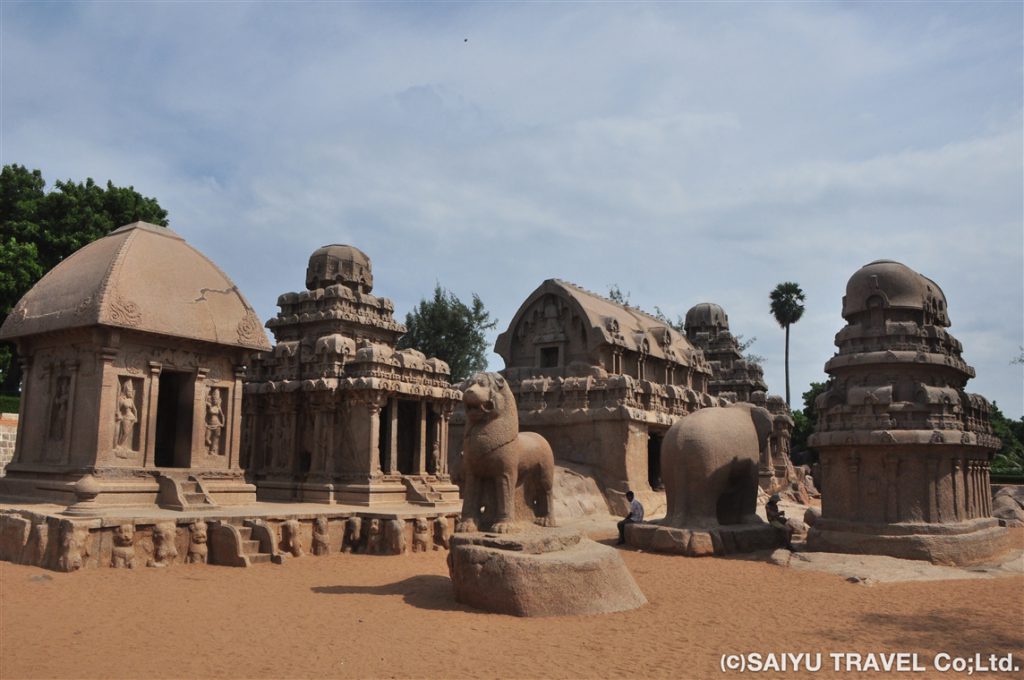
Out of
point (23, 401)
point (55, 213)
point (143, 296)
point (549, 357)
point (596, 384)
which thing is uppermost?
point (55, 213)

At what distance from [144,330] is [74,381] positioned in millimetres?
1593

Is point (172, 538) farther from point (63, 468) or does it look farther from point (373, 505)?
point (373, 505)

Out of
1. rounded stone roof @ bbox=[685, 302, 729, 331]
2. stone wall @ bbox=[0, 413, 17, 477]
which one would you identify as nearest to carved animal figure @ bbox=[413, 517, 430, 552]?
stone wall @ bbox=[0, 413, 17, 477]

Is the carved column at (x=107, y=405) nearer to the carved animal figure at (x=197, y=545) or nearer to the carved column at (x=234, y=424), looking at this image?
the carved column at (x=234, y=424)

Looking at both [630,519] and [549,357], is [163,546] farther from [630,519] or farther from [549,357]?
[549,357]

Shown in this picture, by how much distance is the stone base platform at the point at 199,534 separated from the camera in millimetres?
10867

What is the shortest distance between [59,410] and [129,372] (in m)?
1.63

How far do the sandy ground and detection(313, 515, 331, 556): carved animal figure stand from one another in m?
1.76

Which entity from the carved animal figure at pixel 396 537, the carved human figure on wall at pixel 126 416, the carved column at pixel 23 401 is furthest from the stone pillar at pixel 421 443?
the carved column at pixel 23 401

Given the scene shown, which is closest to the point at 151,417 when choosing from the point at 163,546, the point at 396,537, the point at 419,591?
the point at 163,546

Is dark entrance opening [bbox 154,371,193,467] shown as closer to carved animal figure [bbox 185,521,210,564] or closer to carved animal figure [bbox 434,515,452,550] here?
carved animal figure [bbox 185,521,210,564]

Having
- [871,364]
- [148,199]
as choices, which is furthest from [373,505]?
[148,199]

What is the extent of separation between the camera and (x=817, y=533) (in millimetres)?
14891

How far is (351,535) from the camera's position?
14.5 m
